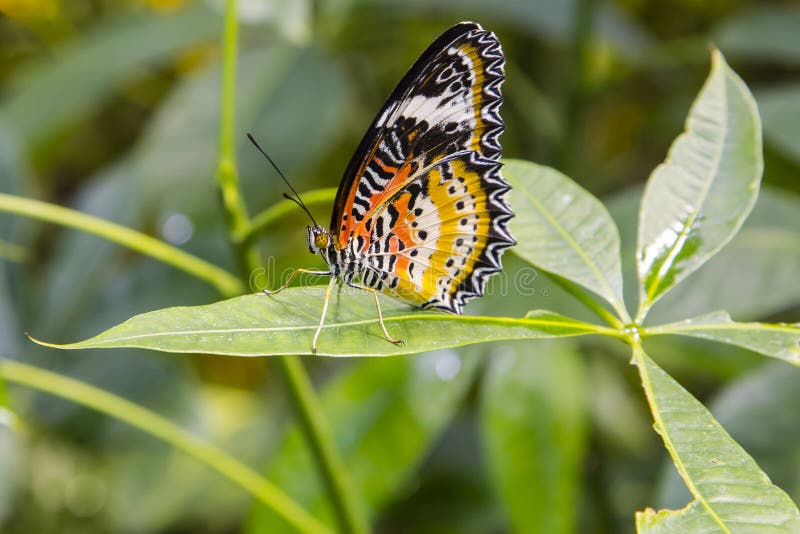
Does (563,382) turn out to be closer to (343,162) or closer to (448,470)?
(448,470)

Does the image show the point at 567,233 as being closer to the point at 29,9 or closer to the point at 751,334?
the point at 751,334

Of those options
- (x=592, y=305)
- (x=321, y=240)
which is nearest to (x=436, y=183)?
(x=321, y=240)

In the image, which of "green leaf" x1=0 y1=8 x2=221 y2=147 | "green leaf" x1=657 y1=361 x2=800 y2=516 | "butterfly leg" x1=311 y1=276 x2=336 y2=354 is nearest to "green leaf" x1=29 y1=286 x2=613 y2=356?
"butterfly leg" x1=311 y1=276 x2=336 y2=354

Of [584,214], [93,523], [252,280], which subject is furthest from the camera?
[93,523]

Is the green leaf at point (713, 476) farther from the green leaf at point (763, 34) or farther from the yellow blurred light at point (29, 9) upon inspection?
the yellow blurred light at point (29, 9)

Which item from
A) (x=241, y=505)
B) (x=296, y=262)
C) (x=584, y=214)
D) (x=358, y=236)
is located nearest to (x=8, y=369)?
(x=358, y=236)

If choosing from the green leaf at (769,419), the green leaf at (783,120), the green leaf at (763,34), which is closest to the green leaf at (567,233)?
the green leaf at (769,419)

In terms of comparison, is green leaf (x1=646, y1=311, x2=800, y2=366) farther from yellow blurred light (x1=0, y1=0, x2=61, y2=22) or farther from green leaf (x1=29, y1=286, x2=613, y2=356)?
yellow blurred light (x1=0, y1=0, x2=61, y2=22)
